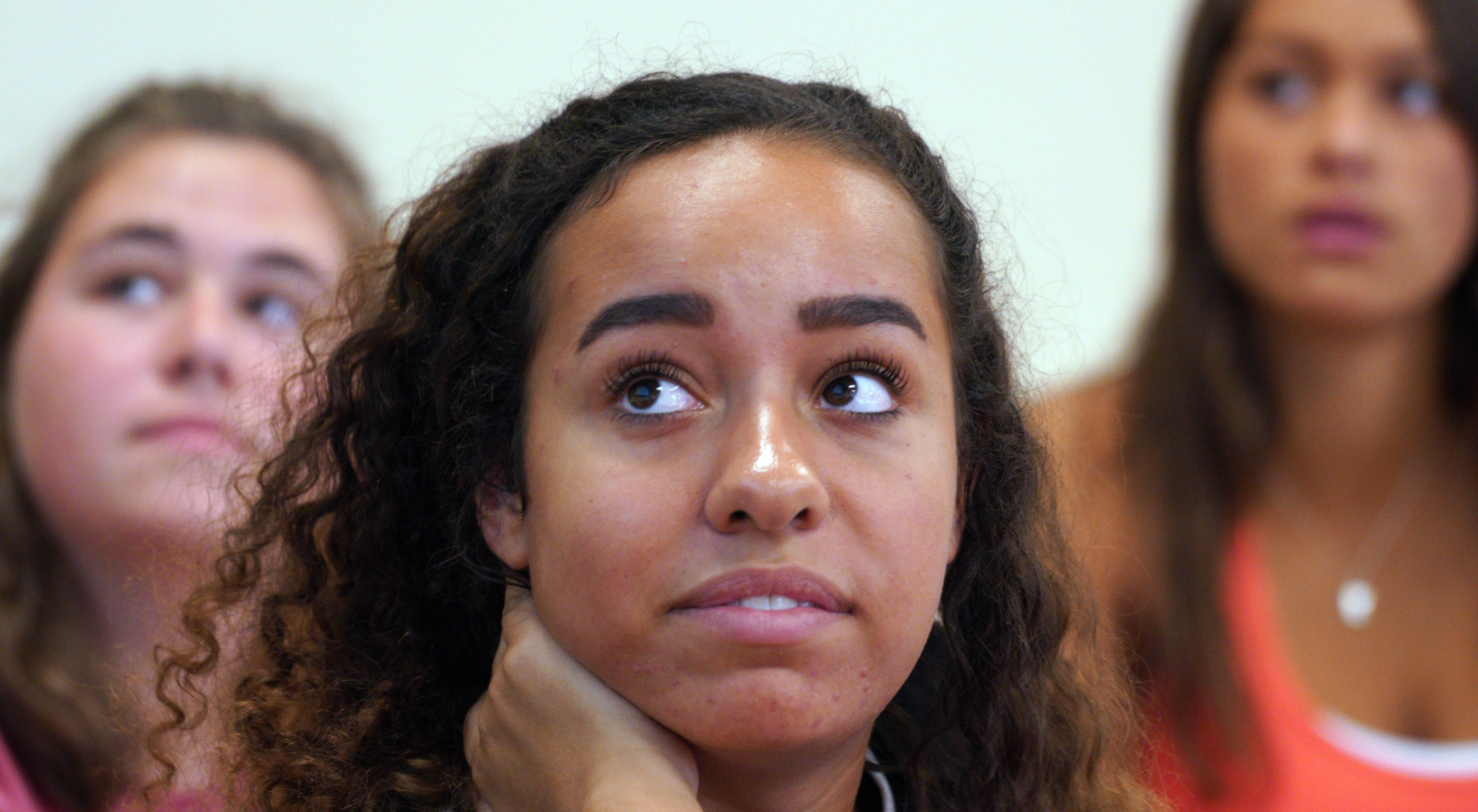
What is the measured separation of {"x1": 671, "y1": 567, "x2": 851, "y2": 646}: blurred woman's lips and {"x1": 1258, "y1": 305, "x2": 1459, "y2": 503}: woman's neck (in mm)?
1256

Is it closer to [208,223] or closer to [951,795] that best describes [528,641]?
[951,795]

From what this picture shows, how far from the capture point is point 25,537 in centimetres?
201

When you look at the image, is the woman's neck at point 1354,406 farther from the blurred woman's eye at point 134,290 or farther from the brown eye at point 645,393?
the blurred woman's eye at point 134,290

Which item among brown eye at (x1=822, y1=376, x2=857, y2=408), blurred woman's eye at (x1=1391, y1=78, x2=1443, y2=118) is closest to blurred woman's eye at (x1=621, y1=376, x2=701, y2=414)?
brown eye at (x1=822, y1=376, x2=857, y2=408)

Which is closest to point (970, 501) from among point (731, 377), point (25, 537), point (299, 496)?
point (731, 377)

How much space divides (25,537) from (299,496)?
2.60 ft

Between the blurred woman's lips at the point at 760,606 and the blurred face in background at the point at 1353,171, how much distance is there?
118 cm

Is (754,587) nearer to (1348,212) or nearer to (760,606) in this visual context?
(760,606)

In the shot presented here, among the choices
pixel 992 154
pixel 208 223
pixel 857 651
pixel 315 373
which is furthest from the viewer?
pixel 992 154

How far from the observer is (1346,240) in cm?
197

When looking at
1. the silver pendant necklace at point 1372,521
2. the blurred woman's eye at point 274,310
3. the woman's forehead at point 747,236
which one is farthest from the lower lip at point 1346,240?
the blurred woman's eye at point 274,310

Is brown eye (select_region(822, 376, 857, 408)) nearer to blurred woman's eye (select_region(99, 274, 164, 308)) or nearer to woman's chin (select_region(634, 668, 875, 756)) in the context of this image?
woman's chin (select_region(634, 668, 875, 756))

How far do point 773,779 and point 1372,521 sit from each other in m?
1.31

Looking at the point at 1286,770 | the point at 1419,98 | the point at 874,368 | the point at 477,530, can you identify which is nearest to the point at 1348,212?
the point at 1419,98
